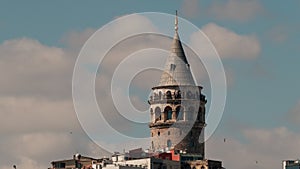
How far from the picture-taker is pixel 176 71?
176 m

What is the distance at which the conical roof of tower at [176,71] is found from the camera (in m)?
176

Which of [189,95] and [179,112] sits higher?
[189,95]

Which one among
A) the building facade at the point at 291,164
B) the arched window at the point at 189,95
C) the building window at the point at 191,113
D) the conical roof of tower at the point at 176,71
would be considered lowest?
the building facade at the point at 291,164

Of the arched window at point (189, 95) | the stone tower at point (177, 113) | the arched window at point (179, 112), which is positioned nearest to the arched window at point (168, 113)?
the stone tower at point (177, 113)

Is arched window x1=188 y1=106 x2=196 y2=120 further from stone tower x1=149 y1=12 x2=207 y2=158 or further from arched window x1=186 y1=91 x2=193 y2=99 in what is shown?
arched window x1=186 y1=91 x2=193 y2=99

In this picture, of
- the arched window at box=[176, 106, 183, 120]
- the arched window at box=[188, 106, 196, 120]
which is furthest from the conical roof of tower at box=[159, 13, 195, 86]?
the arched window at box=[188, 106, 196, 120]

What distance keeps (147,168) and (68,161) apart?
63.2 ft

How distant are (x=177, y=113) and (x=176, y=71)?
7.38 m

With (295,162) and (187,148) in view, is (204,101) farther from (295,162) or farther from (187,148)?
(295,162)

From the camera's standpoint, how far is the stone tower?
174m

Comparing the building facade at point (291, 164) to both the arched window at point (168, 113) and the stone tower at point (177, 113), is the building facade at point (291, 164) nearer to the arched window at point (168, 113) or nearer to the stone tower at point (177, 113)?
the stone tower at point (177, 113)

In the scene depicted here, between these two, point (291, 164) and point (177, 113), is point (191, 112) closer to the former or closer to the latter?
point (177, 113)

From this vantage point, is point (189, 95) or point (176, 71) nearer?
point (189, 95)

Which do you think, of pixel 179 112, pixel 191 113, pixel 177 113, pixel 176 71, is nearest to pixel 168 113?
pixel 177 113
